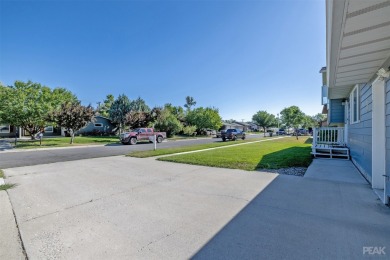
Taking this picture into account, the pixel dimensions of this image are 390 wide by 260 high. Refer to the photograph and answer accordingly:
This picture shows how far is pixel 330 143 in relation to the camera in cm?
1088

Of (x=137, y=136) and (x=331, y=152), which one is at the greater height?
(x=137, y=136)

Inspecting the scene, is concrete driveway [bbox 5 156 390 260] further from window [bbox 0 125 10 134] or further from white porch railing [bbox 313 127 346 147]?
window [bbox 0 125 10 134]

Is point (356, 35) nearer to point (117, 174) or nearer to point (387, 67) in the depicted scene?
point (387, 67)

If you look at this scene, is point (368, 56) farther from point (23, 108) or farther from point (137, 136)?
point (23, 108)

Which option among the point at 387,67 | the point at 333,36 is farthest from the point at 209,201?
the point at 387,67

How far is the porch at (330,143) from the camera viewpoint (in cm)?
965

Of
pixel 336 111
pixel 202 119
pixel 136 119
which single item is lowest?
pixel 336 111

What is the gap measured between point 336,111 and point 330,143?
11.3ft

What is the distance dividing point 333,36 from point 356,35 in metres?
0.31

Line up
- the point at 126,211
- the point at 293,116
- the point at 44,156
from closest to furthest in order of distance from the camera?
the point at 126,211
the point at 44,156
the point at 293,116

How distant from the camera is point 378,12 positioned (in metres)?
2.57

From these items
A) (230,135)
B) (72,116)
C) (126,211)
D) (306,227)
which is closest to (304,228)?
(306,227)

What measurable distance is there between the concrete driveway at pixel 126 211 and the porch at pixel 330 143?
Result: 5.80 metres

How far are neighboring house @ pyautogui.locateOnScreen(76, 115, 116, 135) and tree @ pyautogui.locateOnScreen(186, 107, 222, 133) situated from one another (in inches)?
604
